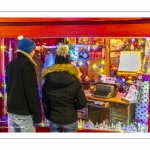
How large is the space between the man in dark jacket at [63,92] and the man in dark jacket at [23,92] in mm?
255

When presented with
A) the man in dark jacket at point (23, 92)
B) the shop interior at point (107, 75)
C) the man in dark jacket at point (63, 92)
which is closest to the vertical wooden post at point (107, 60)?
the shop interior at point (107, 75)

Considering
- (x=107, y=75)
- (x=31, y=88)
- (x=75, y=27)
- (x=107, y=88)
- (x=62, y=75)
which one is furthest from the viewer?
(x=107, y=75)

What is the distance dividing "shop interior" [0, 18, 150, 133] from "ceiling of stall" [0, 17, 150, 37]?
237 millimetres

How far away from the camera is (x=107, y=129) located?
3523 mm

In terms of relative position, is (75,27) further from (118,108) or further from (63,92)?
(118,108)

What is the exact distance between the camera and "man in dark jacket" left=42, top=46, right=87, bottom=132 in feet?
7.70

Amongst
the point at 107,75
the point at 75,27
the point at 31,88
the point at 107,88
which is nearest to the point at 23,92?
the point at 31,88

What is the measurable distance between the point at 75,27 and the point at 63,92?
1125 millimetres

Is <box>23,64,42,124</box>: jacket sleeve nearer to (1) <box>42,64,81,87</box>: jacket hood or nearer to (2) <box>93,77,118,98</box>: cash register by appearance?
(1) <box>42,64,81,87</box>: jacket hood

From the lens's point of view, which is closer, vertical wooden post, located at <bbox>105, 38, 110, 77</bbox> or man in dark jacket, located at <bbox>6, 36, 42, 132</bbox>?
man in dark jacket, located at <bbox>6, 36, 42, 132</bbox>

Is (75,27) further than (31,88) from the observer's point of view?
Yes

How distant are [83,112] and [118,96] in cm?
59

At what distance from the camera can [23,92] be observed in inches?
84.7

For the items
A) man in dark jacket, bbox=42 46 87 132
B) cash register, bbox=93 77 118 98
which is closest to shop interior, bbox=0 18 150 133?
cash register, bbox=93 77 118 98
